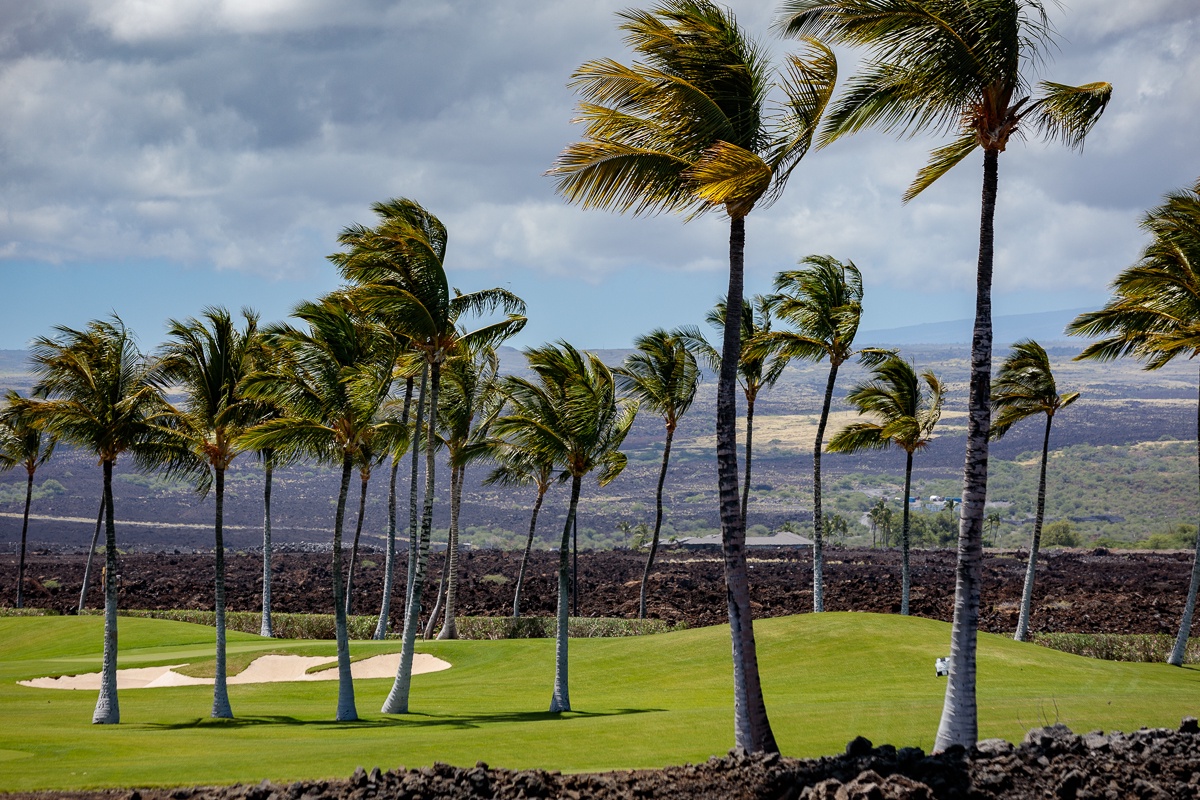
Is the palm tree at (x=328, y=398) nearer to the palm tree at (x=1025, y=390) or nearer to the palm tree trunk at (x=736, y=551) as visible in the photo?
the palm tree trunk at (x=736, y=551)

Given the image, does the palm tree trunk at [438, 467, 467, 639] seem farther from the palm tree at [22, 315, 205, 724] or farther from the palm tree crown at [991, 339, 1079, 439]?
the palm tree crown at [991, 339, 1079, 439]

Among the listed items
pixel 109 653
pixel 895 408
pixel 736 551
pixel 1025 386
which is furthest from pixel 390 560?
pixel 1025 386

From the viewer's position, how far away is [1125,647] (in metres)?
32.4

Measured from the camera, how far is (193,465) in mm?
24000

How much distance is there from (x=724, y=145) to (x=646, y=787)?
338 inches

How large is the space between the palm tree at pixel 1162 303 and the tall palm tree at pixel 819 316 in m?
7.21

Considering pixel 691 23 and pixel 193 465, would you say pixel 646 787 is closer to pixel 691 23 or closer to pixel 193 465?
pixel 691 23

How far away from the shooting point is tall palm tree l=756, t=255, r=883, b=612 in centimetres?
3316

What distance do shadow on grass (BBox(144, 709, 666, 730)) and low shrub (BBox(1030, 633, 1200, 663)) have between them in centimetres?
1723

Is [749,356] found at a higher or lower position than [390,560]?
higher

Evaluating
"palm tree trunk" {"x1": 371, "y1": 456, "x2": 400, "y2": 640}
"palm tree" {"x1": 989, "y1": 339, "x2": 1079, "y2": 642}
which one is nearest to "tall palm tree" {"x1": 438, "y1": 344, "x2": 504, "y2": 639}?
"palm tree trunk" {"x1": 371, "y1": 456, "x2": 400, "y2": 640}

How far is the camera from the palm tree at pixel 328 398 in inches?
848

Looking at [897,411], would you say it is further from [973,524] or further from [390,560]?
[973,524]

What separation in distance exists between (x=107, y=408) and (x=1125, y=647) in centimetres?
3060
